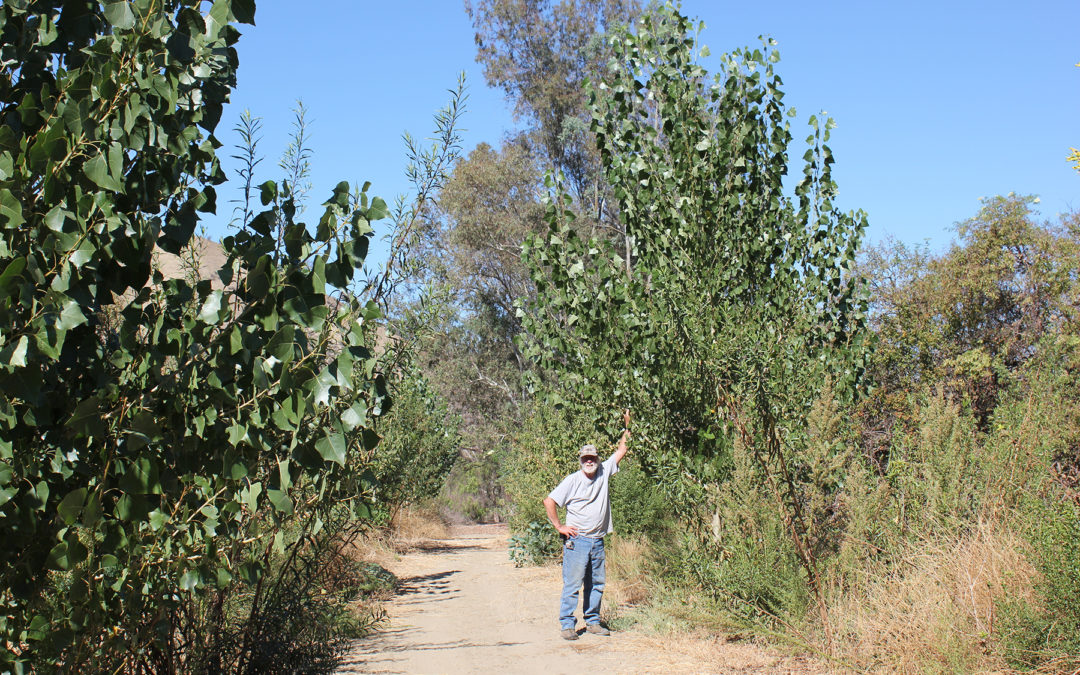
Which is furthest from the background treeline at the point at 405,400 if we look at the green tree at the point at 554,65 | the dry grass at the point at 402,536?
the green tree at the point at 554,65

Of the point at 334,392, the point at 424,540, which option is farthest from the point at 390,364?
the point at 424,540

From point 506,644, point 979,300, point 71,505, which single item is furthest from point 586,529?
point 979,300

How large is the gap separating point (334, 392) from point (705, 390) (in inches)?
210

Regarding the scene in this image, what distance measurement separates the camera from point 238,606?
5.80 m

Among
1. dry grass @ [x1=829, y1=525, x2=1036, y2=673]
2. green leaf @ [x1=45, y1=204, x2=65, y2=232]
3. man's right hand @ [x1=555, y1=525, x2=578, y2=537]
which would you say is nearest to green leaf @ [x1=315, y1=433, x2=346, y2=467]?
green leaf @ [x1=45, y1=204, x2=65, y2=232]

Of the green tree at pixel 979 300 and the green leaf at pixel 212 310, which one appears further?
the green tree at pixel 979 300

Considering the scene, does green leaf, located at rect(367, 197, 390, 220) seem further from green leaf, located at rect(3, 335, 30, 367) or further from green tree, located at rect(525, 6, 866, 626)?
green tree, located at rect(525, 6, 866, 626)

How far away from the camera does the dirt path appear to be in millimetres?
6512

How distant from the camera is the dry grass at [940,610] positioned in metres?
4.92

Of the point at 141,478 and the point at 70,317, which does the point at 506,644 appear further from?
the point at 70,317

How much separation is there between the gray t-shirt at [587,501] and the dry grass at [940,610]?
9.38ft

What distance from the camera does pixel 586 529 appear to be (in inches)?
326

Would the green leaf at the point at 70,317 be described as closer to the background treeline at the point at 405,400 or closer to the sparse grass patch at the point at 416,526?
the background treeline at the point at 405,400

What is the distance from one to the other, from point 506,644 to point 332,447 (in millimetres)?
5876
